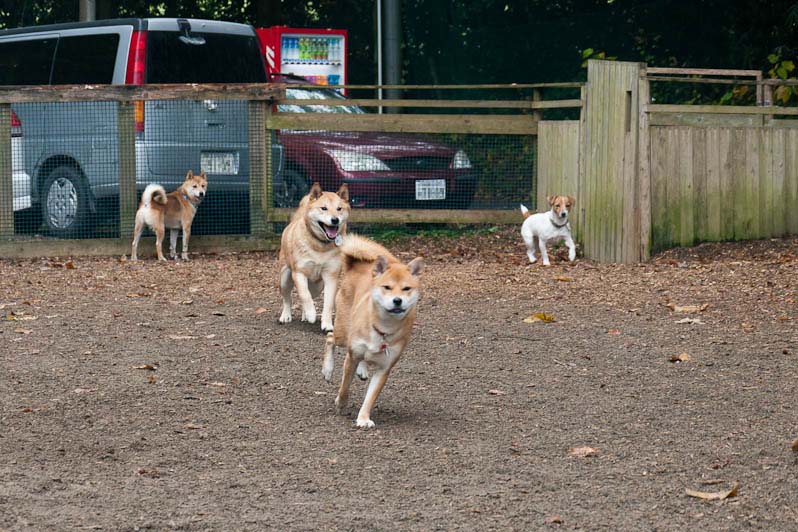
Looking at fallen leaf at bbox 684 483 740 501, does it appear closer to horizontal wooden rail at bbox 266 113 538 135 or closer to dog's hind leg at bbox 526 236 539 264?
dog's hind leg at bbox 526 236 539 264

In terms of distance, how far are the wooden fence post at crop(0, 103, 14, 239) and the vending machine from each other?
6.70m

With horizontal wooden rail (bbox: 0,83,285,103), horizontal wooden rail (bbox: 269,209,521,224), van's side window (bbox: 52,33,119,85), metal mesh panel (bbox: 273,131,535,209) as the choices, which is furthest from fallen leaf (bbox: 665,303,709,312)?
van's side window (bbox: 52,33,119,85)

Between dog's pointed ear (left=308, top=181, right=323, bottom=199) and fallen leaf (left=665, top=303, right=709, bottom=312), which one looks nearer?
dog's pointed ear (left=308, top=181, right=323, bottom=199)

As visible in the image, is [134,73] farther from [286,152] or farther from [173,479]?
[173,479]

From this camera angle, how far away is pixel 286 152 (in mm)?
12703

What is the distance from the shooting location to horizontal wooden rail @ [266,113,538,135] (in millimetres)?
12648

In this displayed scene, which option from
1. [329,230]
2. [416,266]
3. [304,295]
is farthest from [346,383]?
[329,230]

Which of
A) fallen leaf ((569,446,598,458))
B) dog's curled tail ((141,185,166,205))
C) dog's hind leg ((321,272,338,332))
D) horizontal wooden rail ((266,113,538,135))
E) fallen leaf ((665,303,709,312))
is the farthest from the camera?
horizontal wooden rail ((266,113,538,135))

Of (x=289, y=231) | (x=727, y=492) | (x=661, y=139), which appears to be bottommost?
(x=727, y=492)

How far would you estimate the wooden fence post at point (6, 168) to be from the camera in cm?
1217

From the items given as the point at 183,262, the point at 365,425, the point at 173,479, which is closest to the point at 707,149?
the point at 183,262

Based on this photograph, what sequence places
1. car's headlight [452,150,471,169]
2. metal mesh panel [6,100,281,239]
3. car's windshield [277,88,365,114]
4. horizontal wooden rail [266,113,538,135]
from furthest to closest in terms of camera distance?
car's windshield [277,88,365,114] < car's headlight [452,150,471,169] < horizontal wooden rail [266,113,538,135] < metal mesh panel [6,100,281,239]

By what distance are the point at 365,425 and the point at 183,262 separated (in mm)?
6706

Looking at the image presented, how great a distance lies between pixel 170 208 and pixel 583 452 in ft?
24.7
